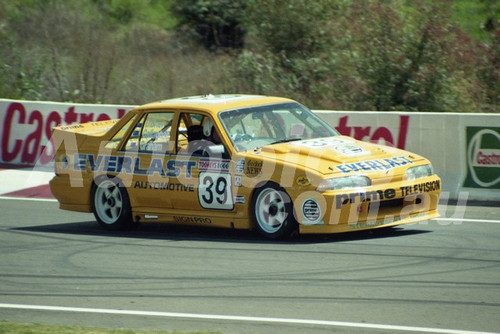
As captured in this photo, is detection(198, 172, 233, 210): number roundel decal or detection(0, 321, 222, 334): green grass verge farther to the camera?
detection(198, 172, 233, 210): number roundel decal

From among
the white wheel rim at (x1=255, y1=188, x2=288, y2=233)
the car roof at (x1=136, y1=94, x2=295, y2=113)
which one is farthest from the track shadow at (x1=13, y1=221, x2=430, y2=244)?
the car roof at (x1=136, y1=94, x2=295, y2=113)

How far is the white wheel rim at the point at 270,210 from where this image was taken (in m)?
9.51

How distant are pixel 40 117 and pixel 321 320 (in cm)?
1093

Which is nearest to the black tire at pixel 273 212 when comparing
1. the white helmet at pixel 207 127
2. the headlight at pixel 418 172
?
the white helmet at pixel 207 127

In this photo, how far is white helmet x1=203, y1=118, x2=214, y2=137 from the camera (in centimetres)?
1023

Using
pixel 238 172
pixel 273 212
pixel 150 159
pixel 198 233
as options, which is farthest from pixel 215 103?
pixel 273 212

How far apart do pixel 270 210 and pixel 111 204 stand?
2.40 meters

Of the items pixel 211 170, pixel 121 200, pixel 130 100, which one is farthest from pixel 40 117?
pixel 211 170

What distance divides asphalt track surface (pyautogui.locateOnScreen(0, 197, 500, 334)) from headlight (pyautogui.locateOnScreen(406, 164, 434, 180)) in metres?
0.65

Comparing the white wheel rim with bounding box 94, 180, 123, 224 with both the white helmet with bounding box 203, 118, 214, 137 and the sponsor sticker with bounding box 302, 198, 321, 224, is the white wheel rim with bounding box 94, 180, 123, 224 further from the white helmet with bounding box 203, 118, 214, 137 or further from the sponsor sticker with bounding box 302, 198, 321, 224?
the sponsor sticker with bounding box 302, 198, 321, 224

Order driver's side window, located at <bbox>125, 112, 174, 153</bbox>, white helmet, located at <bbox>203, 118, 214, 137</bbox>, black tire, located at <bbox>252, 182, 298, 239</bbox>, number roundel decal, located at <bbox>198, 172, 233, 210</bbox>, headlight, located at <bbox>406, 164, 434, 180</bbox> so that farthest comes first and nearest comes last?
driver's side window, located at <bbox>125, 112, 174, 153</bbox> < white helmet, located at <bbox>203, 118, 214, 137</bbox> < number roundel decal, located at <bbox>198, 172, 233, 210</bbox> < headlight, located at <bbox>406, 164, 434, 180</bbox> < black tire, located at <bbox>252, 182, 298, 239</bbox>

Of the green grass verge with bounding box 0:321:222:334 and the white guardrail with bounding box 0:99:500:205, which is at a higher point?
the white guardrail with bounding box 0:99:500:205

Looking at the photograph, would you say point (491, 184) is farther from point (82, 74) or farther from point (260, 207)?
point (82, 74)

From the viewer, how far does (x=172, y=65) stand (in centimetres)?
2280
